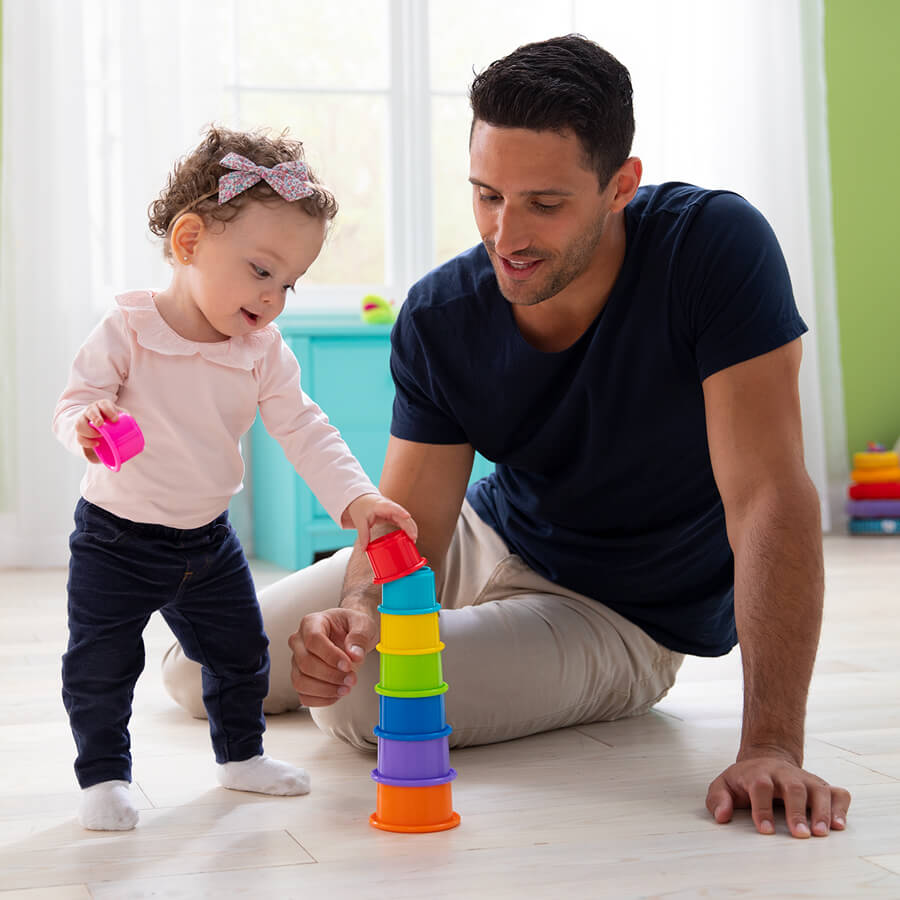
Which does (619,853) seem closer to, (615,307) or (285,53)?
(615,307)

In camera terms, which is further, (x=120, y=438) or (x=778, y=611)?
(x=778, y=611)

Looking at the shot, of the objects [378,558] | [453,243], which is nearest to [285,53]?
[453,243]

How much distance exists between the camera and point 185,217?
1.28 metres

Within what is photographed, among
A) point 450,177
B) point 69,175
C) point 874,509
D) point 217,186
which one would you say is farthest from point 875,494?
point 217,186

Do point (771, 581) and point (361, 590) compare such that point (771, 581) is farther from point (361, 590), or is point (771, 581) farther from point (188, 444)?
point (188, 444)

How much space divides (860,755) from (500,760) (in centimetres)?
42

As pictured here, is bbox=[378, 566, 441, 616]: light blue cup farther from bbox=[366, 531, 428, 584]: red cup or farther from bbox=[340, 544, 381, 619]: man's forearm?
bbox=[340, 544, 381, 619]: man's forearm

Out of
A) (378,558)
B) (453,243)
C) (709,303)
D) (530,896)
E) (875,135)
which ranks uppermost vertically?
(875,135)

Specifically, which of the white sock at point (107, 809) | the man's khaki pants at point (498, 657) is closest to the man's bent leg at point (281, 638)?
the man's khaki pants at point (498, 657)

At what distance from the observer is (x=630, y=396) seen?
1.49 m

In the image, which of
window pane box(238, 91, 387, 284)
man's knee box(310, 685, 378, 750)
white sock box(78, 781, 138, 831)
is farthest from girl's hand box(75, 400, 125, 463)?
window pane box(238, 91, 387, 284)

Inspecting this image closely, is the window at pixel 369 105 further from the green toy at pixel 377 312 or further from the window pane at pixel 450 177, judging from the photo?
the green toy at pixel 377 312

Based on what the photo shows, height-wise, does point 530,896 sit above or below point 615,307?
below

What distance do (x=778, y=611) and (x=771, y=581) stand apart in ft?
0.11
